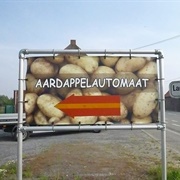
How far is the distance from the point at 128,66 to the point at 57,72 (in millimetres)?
1310

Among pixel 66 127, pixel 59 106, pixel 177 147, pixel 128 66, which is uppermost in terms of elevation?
pixel 128 66

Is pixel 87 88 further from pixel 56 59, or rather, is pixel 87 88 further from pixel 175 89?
pixel 175 89

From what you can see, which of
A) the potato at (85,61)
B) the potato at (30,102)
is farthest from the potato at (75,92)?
the potato at (30,102)

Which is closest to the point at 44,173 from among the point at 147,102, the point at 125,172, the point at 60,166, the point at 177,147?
the point at 60,166

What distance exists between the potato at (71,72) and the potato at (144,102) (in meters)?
1.10

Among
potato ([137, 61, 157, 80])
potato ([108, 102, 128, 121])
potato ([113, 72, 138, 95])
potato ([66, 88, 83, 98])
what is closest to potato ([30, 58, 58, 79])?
potato ([66, 88, 83, 98])

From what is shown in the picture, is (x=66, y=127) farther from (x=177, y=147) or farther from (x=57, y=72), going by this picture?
(x=177, y=147)

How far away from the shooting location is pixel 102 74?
16.4 feet

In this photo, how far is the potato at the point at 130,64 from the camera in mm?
4996

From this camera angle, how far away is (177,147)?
1095 centimetres

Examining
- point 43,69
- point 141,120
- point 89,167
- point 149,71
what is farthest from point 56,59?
point 89,167

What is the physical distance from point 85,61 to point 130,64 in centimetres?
83

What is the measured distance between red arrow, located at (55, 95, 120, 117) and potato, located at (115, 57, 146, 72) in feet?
1.76

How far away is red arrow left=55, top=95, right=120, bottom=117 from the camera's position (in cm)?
492
